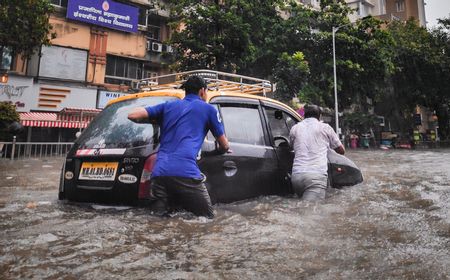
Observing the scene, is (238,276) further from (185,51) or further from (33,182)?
(185,51)

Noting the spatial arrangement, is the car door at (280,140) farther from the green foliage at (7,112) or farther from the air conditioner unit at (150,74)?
the air conditioner unit at (150,74)

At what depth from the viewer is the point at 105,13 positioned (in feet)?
64.7

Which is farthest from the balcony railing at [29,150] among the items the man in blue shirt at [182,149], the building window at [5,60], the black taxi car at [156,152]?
the man in blue shirt at [182,149]

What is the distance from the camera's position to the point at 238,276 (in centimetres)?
214

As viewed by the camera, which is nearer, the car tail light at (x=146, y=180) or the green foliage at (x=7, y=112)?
the car tail light at (x=146, y=180)

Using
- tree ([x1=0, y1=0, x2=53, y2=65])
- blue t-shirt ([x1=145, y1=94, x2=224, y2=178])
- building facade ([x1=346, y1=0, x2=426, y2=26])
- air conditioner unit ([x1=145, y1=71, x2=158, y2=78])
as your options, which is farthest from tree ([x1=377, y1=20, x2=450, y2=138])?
blue t-shirt ([x1=145, y1=94, x2=224, y2=178])

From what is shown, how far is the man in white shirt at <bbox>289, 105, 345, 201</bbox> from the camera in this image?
4.52 m

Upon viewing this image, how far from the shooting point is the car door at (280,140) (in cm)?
471

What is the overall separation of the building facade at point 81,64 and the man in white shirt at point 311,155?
13.7 meters

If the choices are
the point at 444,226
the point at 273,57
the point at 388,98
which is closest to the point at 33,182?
the point at 444,226

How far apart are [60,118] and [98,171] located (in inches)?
611

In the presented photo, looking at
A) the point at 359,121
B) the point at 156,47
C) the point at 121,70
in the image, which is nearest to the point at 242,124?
the point at 121,70

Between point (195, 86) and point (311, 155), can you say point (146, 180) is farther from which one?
point (311, 155)

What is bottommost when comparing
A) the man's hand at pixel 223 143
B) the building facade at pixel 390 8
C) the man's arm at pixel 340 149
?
the man's hand at pixel 223 143
